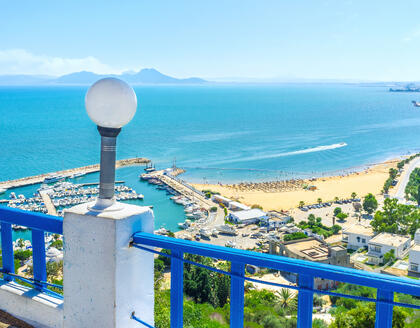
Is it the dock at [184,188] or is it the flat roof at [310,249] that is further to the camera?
the dock at [184,188]

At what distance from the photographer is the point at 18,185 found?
115 feet

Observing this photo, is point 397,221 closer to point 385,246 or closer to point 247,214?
point 385,246

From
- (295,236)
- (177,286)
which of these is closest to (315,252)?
(295,236)

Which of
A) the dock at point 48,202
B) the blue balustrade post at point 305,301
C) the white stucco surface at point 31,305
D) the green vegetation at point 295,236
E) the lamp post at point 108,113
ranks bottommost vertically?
the dock at point 48,202

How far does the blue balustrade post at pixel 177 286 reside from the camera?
5.36 feet

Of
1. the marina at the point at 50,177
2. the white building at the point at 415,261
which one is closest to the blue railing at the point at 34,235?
the white building at the point at 415,261

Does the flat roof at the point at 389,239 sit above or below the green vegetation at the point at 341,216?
above

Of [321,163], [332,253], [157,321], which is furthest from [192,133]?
[157,321]

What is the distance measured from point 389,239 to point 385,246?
903 millimetres

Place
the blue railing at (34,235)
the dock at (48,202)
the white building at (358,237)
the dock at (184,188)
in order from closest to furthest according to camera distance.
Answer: the blue railing at (34,235), the white building at (358,237), the dock at (48,202), the dock at (184,188)

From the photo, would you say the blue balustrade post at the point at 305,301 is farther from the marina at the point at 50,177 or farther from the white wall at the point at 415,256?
the marina at the point at 50,177

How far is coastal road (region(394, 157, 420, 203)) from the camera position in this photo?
31.2 m

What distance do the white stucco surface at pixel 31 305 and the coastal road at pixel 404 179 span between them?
1200 inches

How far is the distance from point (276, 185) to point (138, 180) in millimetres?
12377
